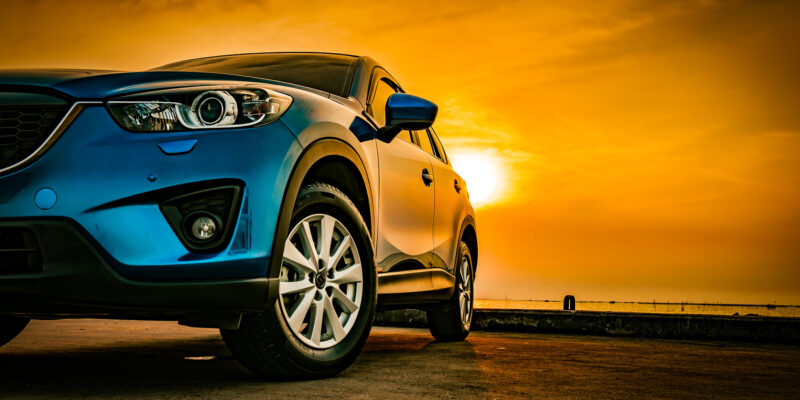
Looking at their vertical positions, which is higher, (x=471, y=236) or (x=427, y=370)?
(x=471, y=236)

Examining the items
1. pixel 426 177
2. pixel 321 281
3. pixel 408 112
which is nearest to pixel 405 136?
pixel 426 177

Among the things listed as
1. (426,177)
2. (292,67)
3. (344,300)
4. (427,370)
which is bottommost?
(427,370)

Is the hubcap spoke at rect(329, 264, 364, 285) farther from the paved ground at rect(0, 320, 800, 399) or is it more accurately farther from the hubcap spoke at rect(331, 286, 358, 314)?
the paved ground at rect(0, 320, 800, 399)

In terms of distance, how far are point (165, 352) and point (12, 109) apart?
2.30m

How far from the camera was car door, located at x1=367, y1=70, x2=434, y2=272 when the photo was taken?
4387 millimetres

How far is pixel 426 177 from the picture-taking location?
17.0ft

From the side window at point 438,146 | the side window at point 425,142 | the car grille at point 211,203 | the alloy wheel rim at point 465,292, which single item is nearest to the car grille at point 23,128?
the car grille at point 211,203

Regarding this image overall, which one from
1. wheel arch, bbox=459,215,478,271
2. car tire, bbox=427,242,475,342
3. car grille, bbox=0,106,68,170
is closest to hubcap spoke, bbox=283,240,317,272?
car grille, bbox=0,106,68,170

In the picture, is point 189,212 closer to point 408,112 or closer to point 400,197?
point 408,112

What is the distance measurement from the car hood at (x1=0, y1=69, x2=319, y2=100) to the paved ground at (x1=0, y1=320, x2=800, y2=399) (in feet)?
3.87

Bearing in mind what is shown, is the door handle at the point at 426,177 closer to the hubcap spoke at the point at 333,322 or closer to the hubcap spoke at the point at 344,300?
the hubcap spoke at the point at 344,300

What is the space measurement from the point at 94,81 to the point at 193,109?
1.33ft

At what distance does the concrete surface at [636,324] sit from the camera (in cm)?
660

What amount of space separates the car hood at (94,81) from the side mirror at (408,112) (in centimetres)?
115
